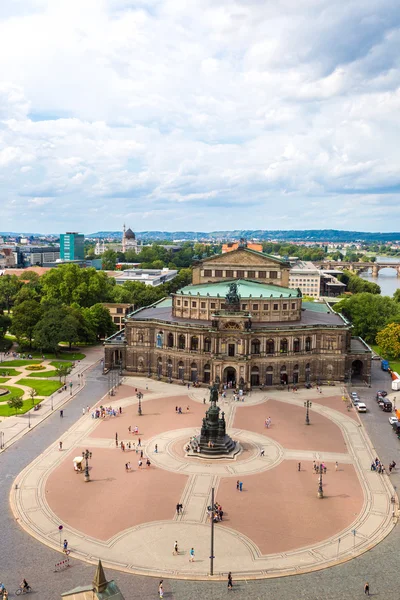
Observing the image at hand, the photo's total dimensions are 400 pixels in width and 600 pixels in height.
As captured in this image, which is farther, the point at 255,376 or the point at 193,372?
the point at 193,372

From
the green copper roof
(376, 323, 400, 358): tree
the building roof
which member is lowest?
(376, 323, 400, 358): tree

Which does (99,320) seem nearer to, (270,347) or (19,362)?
(19,362)

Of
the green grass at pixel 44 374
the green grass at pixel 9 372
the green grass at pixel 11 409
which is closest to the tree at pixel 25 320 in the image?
the green grass at pixel 9 372

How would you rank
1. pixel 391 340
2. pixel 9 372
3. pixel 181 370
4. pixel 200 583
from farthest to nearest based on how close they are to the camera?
pixel 391 340 → pixel 9 372 → pixel 181 370 → pixel 200 583

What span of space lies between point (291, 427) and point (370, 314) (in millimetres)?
72146

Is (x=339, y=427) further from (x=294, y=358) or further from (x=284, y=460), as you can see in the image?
(x=294, y=358)

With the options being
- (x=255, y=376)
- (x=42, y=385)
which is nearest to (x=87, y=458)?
(x=42, y=385)

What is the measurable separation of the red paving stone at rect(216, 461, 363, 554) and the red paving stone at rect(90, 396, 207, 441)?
1719 cm

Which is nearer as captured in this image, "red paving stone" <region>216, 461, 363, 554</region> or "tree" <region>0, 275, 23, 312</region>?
"red paving stone" <region>216, 461, 363, 554</region>

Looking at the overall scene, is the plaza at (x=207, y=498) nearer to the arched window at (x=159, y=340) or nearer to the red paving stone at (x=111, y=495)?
the red paving stone at (x=111, y=495)

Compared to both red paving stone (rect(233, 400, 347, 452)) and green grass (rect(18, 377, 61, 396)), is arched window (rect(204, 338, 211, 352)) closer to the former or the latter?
red paving stone (rect(233, 400, 347, 452))

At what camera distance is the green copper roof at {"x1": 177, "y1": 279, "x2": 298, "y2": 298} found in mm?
103812

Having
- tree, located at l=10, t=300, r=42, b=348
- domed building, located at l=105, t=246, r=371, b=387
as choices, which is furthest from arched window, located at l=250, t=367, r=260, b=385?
tree, located at l=10, t=300, r=42, b=348

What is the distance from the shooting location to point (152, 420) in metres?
74.0
